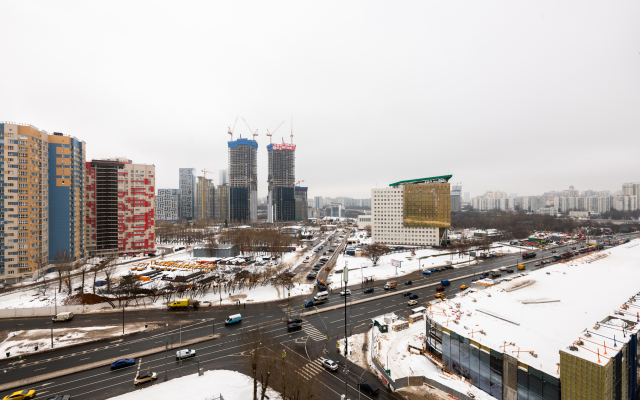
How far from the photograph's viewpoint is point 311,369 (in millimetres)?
21656

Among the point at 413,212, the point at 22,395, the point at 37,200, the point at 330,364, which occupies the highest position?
the point at 37,200

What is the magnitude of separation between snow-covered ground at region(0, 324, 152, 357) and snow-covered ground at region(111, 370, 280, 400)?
41.9 feet

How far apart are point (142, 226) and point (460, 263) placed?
8305cm

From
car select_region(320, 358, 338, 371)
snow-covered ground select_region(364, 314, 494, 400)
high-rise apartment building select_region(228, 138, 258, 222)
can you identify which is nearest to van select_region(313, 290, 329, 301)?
snow-covered ground select_region(364, 314, 494, 400)

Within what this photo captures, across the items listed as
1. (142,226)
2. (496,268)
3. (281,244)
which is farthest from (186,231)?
(496,268)

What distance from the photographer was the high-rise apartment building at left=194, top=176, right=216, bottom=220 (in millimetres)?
184500

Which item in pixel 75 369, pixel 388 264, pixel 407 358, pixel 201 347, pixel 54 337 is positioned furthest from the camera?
pixel 388 264

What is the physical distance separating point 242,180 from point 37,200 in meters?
129

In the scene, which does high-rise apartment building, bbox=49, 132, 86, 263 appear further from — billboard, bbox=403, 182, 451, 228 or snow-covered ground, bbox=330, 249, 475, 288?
billboard, bbox=403, 182, 451, 228

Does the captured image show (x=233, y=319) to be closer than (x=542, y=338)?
No

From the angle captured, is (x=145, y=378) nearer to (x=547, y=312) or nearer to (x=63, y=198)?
(x=547, y=312)

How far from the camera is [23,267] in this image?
1949 inches

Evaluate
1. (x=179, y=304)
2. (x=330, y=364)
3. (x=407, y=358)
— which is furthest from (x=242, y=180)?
(x=407, y=358)

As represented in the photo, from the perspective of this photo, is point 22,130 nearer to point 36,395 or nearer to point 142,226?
point 142,226
